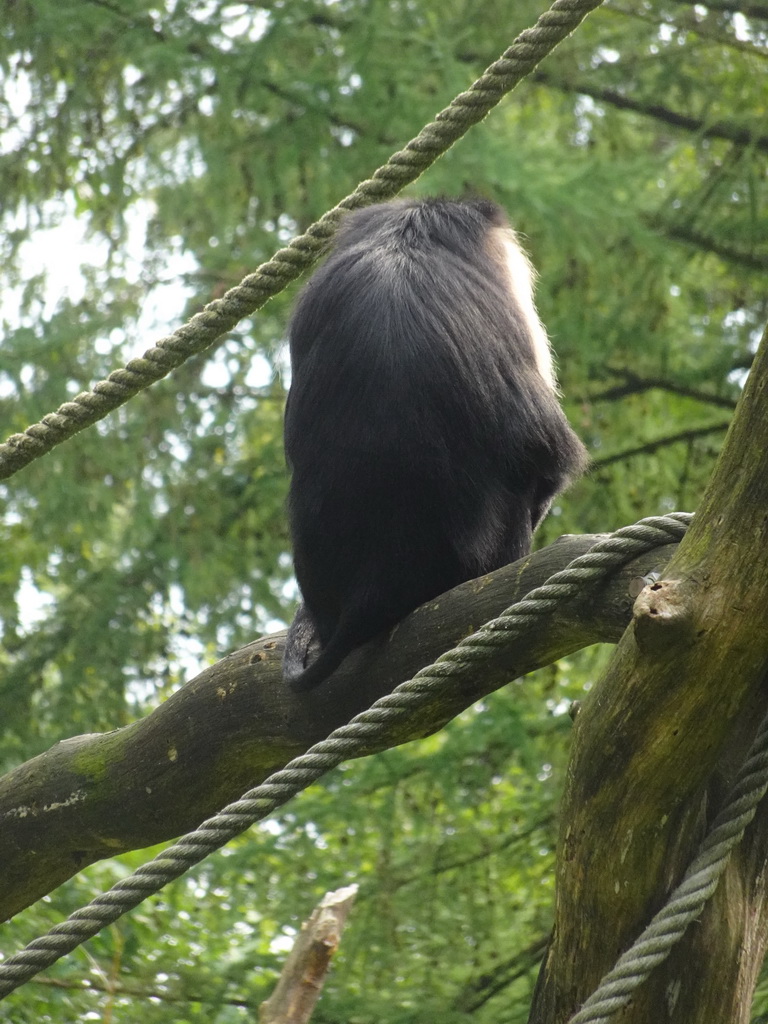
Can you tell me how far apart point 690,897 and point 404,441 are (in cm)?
157

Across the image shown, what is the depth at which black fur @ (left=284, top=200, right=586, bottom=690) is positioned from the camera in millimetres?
3420

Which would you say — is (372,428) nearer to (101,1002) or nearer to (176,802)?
(176,802)

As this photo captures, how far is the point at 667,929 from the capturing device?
2203 millimetres

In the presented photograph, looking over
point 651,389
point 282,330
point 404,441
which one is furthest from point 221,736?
point 651,389

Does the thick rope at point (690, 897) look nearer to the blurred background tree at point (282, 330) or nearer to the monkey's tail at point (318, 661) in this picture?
the monkey's tail at point (318, 661)

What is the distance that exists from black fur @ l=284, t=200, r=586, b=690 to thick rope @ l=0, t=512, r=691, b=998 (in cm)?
79

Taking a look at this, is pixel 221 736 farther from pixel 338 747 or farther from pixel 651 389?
pixel 651 389

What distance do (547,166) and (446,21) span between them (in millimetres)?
1735

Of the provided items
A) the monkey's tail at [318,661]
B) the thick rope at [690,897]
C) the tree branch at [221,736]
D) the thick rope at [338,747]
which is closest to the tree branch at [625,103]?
the monkey's tail at [318,661]

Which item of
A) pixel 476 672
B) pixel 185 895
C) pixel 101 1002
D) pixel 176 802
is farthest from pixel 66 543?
pixel 476 672

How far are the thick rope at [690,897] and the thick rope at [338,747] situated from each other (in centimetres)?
45

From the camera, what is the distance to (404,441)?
134 inches

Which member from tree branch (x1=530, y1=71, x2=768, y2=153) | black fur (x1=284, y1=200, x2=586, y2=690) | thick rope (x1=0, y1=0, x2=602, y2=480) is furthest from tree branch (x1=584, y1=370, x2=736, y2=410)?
thick rope (x1=0, y1=0, x2=602, y2=480)

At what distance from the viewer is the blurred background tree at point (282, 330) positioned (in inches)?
260
